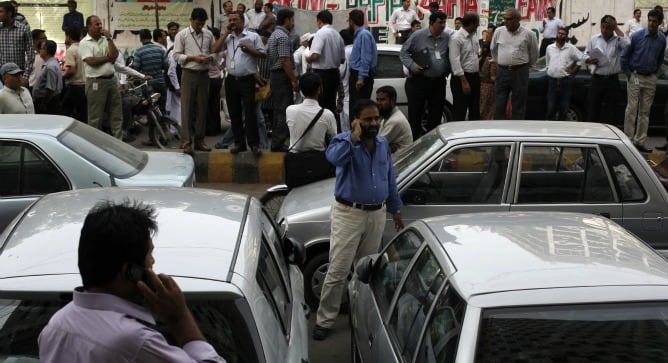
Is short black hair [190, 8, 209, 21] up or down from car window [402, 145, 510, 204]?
up

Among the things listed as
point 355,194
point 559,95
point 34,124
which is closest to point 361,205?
point 355,194

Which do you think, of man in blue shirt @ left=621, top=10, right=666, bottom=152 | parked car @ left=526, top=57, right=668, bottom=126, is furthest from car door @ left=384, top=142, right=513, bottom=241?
parked car @ left=526, top=57, right=668, bottom=126

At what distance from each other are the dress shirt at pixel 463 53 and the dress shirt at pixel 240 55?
2500mm

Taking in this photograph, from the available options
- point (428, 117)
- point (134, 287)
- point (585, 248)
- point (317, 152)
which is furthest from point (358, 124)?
point (428, 117)

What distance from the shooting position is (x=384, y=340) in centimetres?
439

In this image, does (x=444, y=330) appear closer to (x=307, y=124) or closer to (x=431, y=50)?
(x=307, y=124)

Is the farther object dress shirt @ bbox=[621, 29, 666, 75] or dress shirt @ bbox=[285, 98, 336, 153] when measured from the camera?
dress shirt @ bbox=[621, 29, 666, 75]

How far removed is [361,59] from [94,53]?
11.5ft

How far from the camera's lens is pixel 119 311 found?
101 inches

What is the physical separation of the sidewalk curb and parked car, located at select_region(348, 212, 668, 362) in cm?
689

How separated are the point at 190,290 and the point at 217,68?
30.9ft

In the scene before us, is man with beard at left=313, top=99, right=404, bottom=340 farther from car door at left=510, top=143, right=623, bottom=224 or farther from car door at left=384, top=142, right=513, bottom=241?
car door at left=510, top=143, right=623, bottom=224

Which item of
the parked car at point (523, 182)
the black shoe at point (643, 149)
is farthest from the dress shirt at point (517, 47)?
the parked car at point (523, 182)

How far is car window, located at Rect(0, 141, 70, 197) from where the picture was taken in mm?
7203
